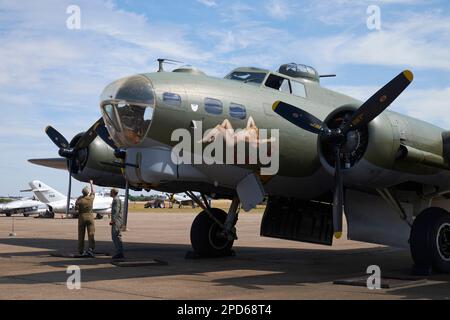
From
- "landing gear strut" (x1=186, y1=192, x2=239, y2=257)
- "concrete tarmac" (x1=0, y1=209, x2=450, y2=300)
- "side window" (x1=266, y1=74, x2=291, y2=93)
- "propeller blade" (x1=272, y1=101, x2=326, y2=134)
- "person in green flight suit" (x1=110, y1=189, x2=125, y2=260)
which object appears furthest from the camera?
"landing gear strut" (x1=186, y1=192, x2=239, y2=257)

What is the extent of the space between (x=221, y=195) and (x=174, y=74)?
191 inches

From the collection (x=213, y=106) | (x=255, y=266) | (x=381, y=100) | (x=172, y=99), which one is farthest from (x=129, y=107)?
(x=255, y=266)

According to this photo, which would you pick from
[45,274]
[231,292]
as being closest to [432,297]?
[231,292]

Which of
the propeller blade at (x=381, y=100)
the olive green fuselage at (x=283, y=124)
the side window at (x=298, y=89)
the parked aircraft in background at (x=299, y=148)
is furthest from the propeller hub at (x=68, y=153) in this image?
the propeller blade at (x=381, y=100)

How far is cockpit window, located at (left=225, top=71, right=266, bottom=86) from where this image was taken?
13172 millimetres

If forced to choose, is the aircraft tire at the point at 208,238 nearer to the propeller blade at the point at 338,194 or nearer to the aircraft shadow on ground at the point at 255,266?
the aircraft shadow on ground at the point at 255,266

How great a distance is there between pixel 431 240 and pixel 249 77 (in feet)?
17.8

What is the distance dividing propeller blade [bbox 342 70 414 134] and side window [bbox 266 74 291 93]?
111 inches

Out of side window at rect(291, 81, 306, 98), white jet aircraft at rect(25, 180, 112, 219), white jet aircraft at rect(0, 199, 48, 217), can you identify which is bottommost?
white jet aircraft at rect(0, 199, 48, 217)

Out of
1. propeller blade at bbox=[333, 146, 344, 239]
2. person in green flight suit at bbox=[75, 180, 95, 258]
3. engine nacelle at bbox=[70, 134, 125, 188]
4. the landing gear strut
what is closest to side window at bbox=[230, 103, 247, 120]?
propeller blade at bbox=[333, 146, 344, 239]

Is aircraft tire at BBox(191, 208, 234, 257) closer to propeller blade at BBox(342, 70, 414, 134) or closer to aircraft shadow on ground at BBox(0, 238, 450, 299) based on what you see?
aircraft shadow on ground at BBox(0, 238, 450, 299)

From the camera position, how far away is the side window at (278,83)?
13359 millimetres

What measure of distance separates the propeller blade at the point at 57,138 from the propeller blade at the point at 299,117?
8.32m
